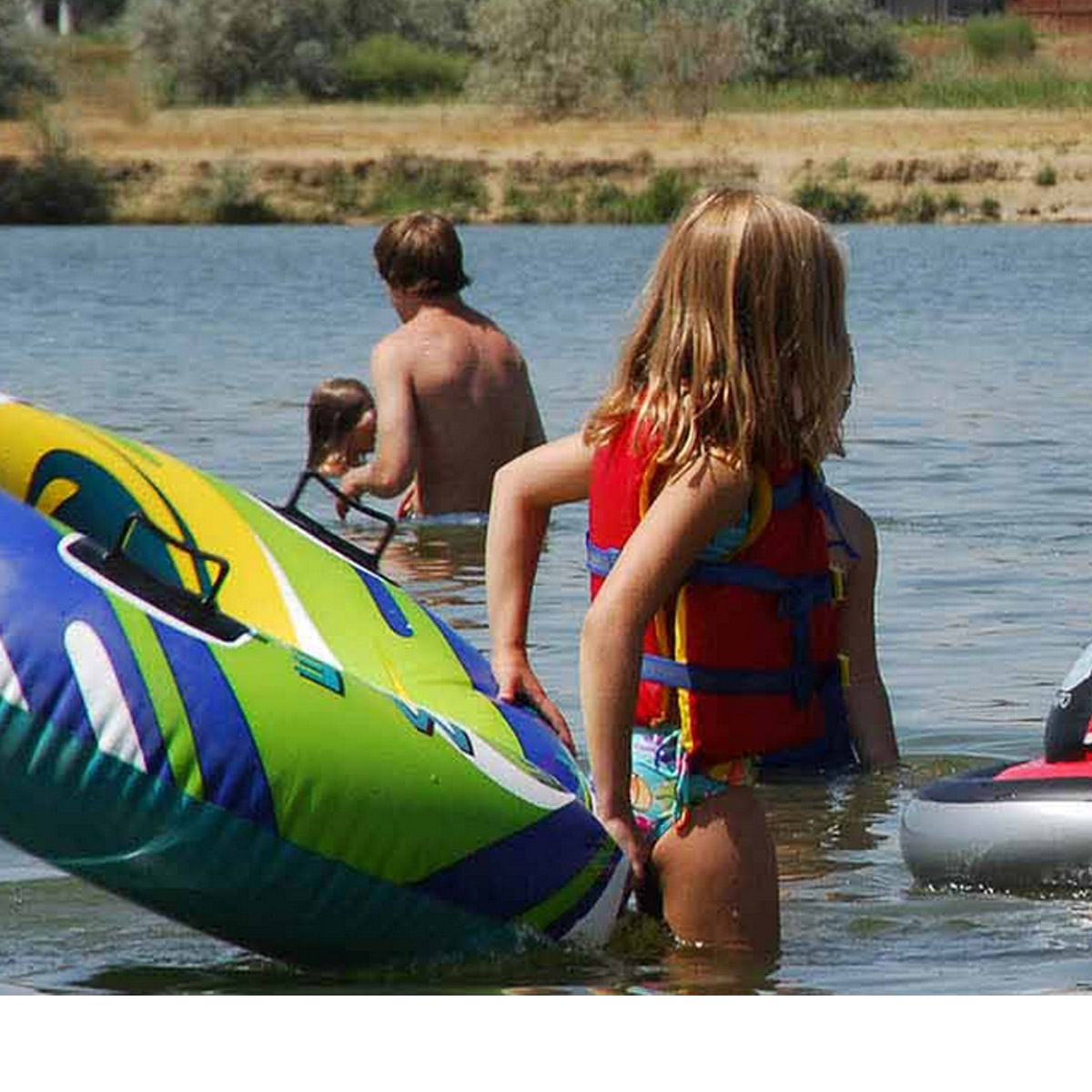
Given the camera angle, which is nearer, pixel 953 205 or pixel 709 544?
pixel 709 544

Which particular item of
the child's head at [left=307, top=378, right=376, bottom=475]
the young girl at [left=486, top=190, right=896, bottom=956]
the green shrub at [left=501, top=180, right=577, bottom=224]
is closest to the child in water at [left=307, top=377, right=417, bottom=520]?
the child's head at [left=307, top=378, right=376, bottom=475]

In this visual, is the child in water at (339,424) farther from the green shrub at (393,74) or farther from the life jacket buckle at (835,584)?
the green shrub at (393,74)

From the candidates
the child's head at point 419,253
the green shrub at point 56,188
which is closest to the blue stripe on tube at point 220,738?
the child's head at point 419,253

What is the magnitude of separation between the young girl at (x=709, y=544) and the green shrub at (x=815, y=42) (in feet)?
169

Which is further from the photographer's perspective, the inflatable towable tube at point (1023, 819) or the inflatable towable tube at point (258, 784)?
the inflatable towable tube at point (1023, 819)

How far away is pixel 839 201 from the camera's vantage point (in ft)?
147

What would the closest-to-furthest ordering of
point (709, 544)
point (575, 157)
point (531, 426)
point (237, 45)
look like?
point (709, 544) < point (531, 426) < point (575, 157) < point (237, 45)

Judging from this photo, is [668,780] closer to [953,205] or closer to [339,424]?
[339,424]

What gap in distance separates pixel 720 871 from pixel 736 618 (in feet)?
1.21

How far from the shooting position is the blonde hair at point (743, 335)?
3.80 m

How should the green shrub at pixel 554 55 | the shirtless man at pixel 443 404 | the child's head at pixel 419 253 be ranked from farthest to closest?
the green shrub at pixel 554 55 → the shirtless man at pixel 443 404 → the child's head at pixel 419 253

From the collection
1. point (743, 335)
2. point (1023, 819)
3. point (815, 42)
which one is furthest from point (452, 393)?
point (815, 42)

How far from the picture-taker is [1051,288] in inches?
1101

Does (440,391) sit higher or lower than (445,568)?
higher
